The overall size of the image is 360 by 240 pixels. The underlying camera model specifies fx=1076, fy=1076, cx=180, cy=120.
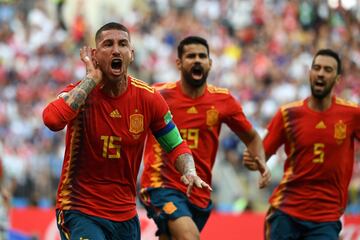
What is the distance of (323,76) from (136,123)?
10.5ft

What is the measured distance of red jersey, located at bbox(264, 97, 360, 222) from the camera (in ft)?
38.7

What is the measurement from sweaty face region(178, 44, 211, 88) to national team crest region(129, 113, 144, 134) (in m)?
2.41

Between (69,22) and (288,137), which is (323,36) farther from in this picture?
(288,137)

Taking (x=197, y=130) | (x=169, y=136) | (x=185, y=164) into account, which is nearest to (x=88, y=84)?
(x=169, y=136)

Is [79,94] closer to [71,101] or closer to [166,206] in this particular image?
[71,101]

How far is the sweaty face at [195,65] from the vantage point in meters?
11.9

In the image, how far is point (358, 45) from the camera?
75.5 feet

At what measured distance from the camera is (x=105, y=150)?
9.39 meters

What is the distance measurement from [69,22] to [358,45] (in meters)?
8.83

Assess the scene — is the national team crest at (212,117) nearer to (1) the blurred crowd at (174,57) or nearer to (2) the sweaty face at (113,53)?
(2) the sweaty face at (113,53)

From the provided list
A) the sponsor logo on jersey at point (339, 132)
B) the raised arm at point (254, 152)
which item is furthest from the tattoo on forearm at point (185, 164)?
the sponsor logo on jersey at point (339, 132)

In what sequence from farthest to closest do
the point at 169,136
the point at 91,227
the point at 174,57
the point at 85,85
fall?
the point at 174,57
the point at 169,136
the point at 91,227
the point at 85,85

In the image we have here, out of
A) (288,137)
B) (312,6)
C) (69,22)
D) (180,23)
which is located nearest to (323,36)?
(312,6)

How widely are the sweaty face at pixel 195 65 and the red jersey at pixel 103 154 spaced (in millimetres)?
2374
